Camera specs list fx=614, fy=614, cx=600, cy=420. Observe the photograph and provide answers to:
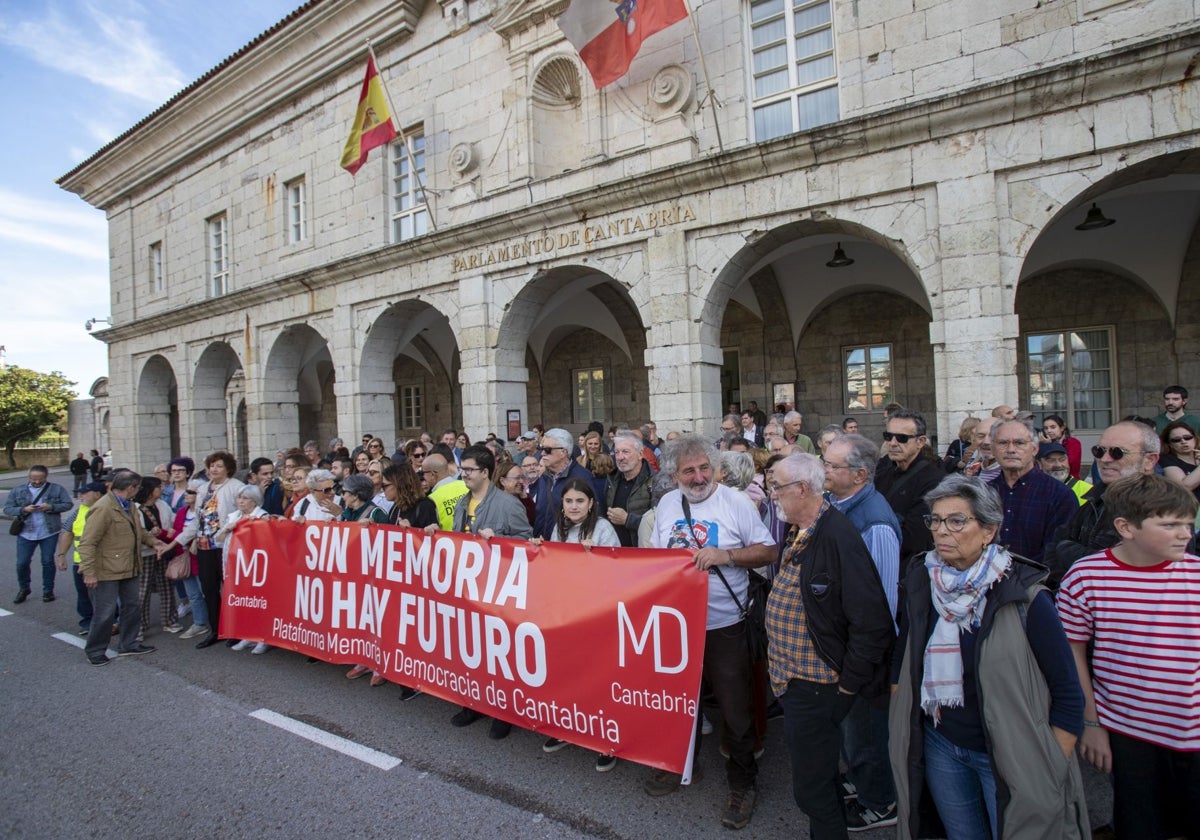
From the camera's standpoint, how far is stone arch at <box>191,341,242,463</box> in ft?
59.5

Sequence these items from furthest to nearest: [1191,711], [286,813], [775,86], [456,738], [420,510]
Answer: [775,86] < [420,510] < [456,738] < [286,813] < [1191,711]

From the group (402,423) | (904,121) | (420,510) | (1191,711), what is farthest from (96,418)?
(1191,711)

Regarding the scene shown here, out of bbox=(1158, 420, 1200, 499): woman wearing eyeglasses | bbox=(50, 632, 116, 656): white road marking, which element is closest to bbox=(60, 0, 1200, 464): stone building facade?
bbox=(1158, 420, 1200, 499): woman wearing eyeglasses

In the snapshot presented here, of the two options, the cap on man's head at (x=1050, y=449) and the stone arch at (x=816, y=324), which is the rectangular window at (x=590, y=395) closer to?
the stone arch at (x=816, y=324)

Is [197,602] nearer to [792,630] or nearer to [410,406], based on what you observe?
[792,630]

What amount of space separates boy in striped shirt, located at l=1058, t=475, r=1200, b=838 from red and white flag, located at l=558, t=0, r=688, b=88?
872 cm

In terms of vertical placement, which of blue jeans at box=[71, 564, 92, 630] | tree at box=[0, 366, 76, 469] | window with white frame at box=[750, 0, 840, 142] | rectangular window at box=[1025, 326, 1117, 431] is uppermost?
window with white frame at box=[750, 0, 840, 142]

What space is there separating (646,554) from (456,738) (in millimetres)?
1908

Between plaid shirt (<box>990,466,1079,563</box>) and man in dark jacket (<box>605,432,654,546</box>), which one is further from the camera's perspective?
man in dark jacket (<box>605,432,654,546</box>)

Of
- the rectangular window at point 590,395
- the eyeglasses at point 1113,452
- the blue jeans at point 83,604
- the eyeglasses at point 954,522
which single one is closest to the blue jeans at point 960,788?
the eyeglasses at point 954,522

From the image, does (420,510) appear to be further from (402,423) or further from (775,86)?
(402,423)

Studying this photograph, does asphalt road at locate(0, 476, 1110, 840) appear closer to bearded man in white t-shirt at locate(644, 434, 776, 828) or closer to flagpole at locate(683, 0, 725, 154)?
bearded man in white t-shirt at locate(644, 434, 776, 828)

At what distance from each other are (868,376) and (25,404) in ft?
170

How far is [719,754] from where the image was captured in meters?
3.78
